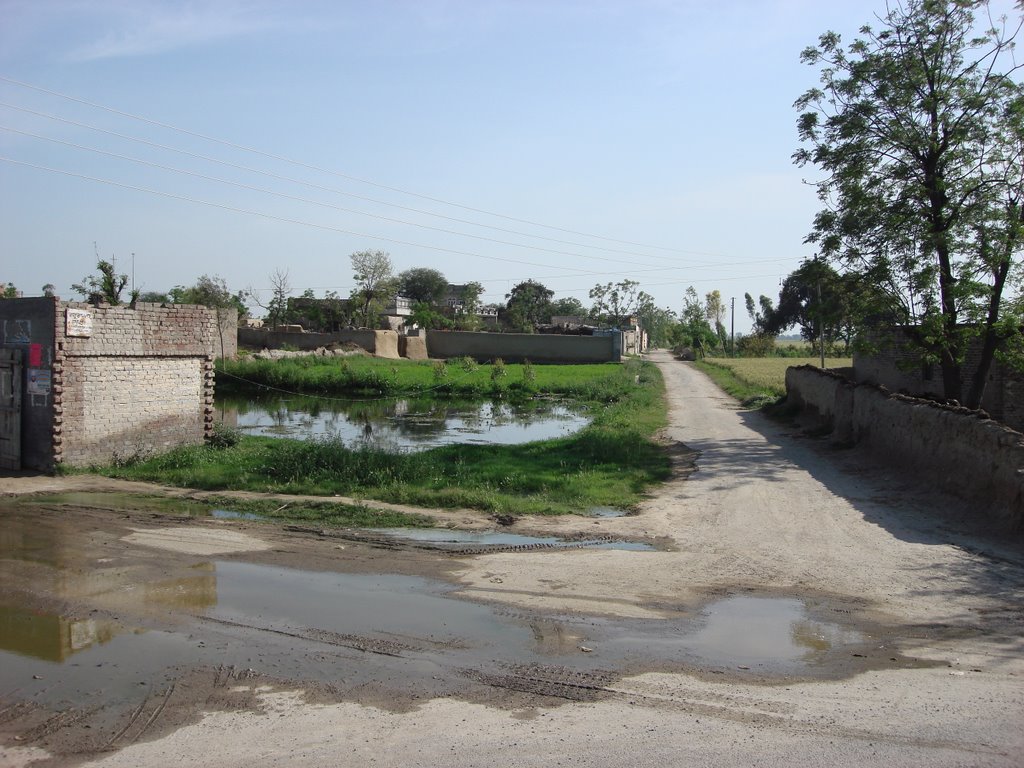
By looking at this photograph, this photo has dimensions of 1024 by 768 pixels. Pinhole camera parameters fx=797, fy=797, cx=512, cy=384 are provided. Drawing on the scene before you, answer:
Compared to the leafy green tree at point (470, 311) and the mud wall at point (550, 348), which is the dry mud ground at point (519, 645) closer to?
the mud wall at point (550, 348)

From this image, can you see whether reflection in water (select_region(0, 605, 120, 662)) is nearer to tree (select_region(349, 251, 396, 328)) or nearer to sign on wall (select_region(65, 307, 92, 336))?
sign on wall (select_region(65, 307, 92, 336))

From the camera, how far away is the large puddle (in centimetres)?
2541

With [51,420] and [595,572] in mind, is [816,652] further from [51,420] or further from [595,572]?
[51,420]

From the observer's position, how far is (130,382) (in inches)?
658

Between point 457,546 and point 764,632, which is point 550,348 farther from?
point 764,632

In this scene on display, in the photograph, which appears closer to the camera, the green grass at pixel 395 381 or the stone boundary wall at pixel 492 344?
the green grass at pixel 395 381

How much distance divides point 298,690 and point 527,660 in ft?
6.11

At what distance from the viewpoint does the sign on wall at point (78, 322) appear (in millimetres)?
15258

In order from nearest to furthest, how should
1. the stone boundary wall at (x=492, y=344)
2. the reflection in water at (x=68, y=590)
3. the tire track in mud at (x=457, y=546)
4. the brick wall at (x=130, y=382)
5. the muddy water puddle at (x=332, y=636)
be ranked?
1. the muddy water puddle at (x=332, y=636)
2. the reflection in water at (x=68, y=590)
3. the tire track in mud at (x=457, y=546)
4. the brick wall at (x=130, y=382)
5. the stone boundary wall at (x=492, y=344)

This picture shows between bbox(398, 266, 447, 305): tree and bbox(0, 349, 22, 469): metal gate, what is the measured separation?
111574 mm

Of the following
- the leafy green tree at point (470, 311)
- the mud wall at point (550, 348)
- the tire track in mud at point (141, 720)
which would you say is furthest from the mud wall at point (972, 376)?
the leafy green tree at point (470, 311)

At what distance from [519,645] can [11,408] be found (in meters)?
13.4

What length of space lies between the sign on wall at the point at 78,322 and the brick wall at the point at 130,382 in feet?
0.17

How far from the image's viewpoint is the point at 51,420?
15.3 metres
